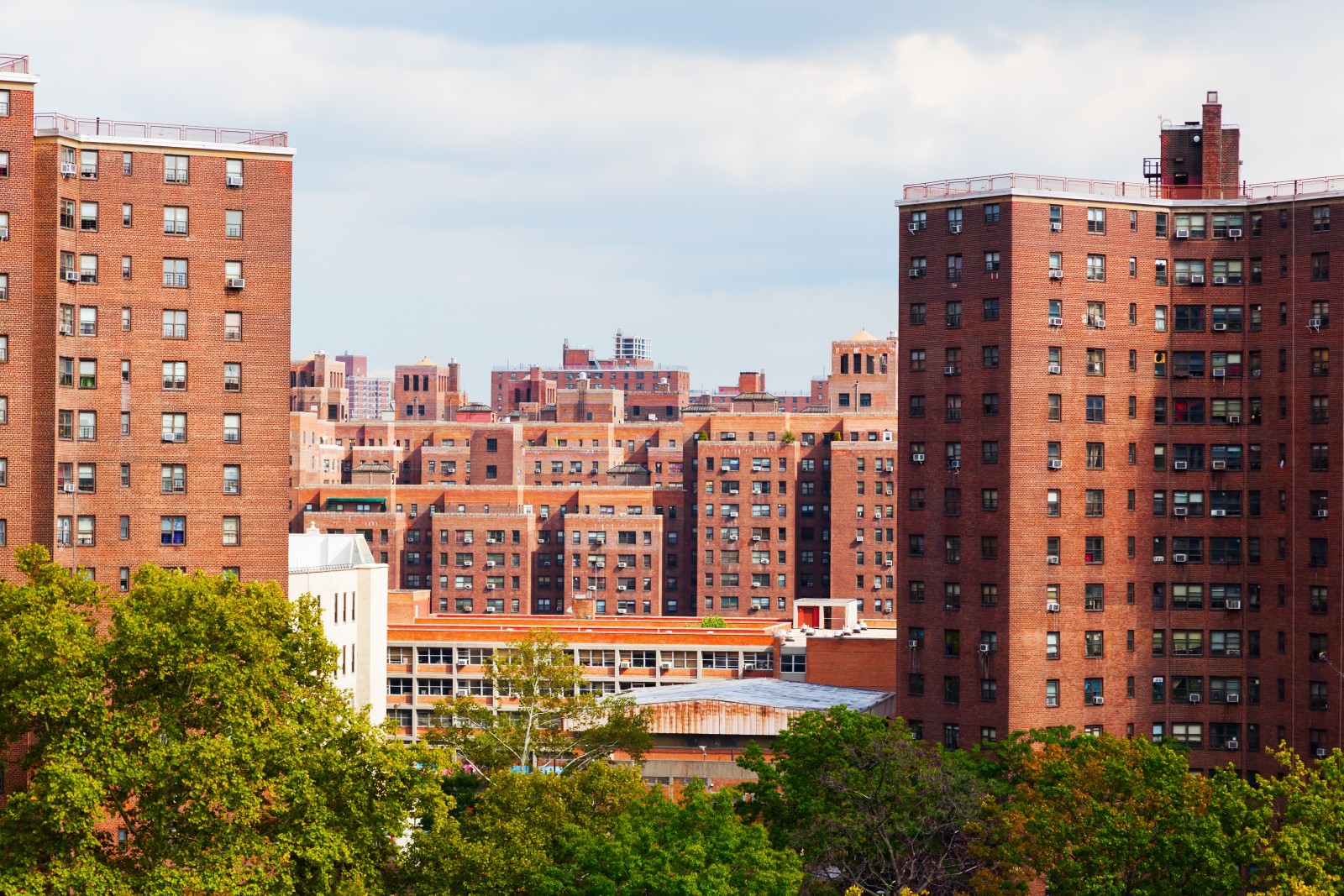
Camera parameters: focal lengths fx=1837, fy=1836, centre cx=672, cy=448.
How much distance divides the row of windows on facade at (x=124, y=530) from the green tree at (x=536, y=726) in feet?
53.8

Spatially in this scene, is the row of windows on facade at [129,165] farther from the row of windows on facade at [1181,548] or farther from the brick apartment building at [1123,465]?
the row of windows on facade at [1181,548]

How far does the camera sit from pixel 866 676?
155 m

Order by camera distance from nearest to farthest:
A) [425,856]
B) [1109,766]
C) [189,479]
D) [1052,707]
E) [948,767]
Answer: [425,856]
[1109,766]
[948,767]
[189,479]
[1052,707]

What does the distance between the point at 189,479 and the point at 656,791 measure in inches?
1529

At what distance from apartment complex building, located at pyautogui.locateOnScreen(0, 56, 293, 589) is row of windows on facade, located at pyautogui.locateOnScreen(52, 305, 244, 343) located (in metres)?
0.09

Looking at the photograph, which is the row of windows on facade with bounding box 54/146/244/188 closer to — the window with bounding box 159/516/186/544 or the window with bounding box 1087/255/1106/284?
the window with bounding box 159/516/186/544

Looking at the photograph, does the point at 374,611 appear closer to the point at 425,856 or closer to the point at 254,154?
the point at 254,154

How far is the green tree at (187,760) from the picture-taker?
79.0 m

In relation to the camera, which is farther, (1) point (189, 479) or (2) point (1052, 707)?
(2) point (1052, 707)

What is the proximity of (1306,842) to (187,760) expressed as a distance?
48.1m

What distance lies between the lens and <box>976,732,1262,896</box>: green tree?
271ft

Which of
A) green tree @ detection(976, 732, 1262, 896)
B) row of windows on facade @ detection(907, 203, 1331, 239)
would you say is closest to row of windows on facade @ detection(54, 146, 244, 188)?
row of windows on facade @ detection(907, 203, 1331, 239)

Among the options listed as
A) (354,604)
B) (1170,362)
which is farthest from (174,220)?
(1170,362)

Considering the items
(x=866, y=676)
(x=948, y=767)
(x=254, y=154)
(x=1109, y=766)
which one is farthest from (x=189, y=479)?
(x=866, y=676)
